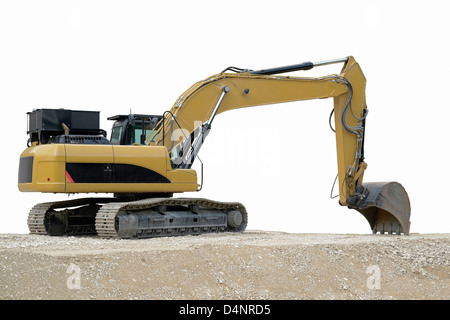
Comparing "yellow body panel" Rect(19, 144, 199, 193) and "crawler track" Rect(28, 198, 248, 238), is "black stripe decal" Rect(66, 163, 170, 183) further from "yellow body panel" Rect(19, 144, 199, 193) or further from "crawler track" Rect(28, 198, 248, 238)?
"crawler track" Rect(28, 198, 248, 238)

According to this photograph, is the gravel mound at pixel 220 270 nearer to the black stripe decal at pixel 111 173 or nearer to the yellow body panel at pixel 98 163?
the yellow body panel at pixel 98 163

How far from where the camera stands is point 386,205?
16047 millimetres

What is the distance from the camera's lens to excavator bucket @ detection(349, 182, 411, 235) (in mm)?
16094

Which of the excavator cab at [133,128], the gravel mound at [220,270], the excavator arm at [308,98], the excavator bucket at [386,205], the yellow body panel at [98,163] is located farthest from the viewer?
the excavator bucket at [386,205]

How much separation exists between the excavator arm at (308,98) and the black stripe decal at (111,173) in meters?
0.84

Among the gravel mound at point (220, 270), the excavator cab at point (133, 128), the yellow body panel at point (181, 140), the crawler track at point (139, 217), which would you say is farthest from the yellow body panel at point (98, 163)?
the gravel mound at point (220, 270)

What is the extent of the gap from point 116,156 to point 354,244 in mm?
4957

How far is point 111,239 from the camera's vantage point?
13727mm

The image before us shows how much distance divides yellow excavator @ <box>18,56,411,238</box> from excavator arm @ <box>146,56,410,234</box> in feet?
0.07

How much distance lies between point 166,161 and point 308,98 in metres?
3.87

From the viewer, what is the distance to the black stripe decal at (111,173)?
14.0 m

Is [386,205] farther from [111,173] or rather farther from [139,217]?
[111,173]

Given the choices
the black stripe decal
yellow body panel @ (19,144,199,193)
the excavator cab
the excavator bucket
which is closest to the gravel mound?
yellow body panel @ (19,144,199,193)
